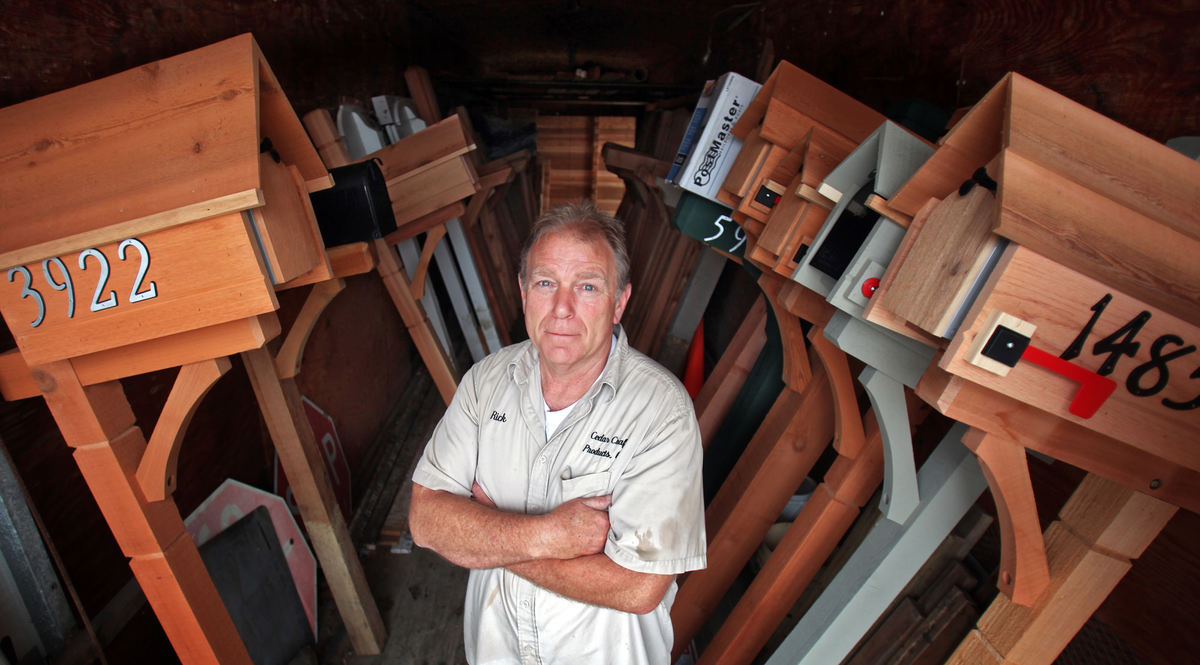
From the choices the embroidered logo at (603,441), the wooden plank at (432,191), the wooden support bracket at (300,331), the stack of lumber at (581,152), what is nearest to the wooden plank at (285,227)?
the wooden support bracket at (300,331)

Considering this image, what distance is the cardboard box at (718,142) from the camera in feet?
6.62

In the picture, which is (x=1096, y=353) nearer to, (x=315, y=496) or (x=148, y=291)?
(x=148, y=291)

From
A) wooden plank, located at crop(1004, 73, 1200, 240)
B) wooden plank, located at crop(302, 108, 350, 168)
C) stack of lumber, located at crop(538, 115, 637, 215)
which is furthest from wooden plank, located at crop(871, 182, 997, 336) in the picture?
stack of lumber, located at crop(538, 115, 637, 215)

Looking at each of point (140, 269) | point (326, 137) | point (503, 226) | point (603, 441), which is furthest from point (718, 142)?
point (503, 226)

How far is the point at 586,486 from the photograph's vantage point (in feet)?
4.73

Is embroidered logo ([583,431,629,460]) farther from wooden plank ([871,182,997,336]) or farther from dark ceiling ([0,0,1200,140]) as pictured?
dark ceiling ([0,0,1200,140])

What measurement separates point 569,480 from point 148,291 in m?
1.08

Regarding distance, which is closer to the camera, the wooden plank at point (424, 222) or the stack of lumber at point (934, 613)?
the stack of lumber at point (934, 613)

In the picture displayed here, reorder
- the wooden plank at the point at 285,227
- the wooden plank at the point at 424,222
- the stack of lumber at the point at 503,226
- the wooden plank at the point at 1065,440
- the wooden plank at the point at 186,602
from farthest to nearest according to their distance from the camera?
the stack of lumber at the point at 503,226
the wooden plank at the point at 424,222
the wooden plank at the point at 186,602
the wooden plank at the point at 285,227
the wooden plank at the point at 1065,440

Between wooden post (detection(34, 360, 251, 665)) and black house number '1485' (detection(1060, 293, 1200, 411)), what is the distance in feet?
6.86

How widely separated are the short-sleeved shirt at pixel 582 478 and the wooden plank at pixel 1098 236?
0.86m

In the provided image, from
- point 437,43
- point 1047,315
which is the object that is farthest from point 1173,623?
point 437,43

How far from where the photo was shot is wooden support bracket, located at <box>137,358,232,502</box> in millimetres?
1383

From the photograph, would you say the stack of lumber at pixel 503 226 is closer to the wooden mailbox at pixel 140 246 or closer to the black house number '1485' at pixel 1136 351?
the wooden mailbox at pixel 140 246
